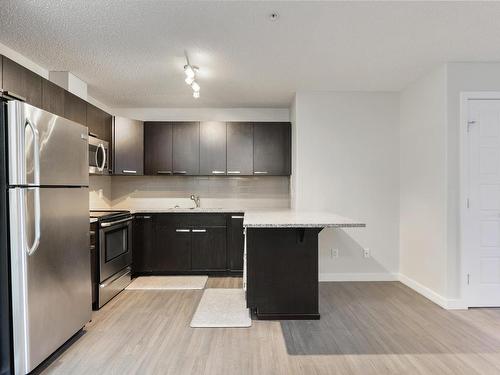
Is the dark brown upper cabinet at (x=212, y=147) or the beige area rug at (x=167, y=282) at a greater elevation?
the dark brown upper cabinet at (x=212, y=147)

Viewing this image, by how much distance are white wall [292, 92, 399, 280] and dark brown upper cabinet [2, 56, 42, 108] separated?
9.23ft

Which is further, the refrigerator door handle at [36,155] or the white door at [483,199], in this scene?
the white door at [483,199]

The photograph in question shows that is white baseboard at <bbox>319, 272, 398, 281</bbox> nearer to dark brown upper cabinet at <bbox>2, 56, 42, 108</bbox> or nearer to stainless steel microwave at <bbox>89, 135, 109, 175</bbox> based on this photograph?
stainless steel microwave at <bbox>89, 135, 109, 175</bbox>

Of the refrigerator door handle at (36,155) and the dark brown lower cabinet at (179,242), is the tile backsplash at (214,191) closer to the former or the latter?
the dark brown lower cabinet at (179,242)

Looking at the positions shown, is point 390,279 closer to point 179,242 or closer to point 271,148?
point 271,148

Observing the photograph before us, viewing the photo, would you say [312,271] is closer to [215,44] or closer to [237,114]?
[215,44]

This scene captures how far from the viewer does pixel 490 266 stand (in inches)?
121

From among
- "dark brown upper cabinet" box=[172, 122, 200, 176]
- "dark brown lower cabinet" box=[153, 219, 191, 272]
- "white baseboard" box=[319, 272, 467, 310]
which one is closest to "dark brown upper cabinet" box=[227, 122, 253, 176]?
"dark brown upper cabinet" box=[172, 122, 200, 176]

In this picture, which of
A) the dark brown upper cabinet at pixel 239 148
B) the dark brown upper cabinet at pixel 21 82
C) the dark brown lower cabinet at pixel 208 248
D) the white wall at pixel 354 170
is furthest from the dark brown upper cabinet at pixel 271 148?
the dark brown upper cabinet at pixel 21 82

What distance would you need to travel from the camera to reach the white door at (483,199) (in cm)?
307

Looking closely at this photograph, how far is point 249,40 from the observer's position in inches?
101

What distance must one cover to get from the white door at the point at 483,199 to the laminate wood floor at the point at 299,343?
306 millimetres

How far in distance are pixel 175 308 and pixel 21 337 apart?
1.41 meters

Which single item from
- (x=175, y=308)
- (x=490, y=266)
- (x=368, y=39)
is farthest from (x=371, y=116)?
(x=175, y=308)
